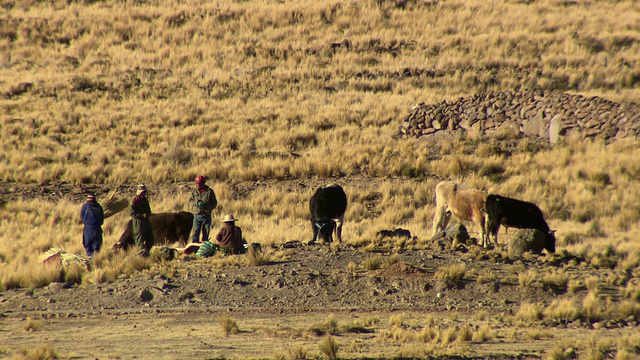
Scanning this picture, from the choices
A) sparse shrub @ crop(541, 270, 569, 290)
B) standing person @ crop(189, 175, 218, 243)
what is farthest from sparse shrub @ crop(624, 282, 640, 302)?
standing person @ crop(189, 175, 218, 243)

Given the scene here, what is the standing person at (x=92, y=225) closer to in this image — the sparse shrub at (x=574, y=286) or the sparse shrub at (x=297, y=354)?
the sparse shrub at (x=297, y=354)

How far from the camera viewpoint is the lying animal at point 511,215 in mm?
15414

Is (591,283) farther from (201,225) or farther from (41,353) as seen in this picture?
(41,353)

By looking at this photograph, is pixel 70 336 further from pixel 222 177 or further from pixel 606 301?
pixel 222 177

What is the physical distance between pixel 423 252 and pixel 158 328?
5836 millimetres

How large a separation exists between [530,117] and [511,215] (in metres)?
12.9

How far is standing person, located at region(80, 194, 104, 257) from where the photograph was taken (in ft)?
48.4

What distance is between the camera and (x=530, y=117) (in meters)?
27.5

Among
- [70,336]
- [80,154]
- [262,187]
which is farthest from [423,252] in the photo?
[80,154]

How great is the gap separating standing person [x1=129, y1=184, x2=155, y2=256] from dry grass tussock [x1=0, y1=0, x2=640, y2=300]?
18.2 inches

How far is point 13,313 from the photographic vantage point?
39.5ft

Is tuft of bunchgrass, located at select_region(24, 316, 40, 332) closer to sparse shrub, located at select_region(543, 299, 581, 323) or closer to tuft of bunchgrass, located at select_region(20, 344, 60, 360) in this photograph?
tuft of bunchgrass, located at select_region(20, 344, 60, 360)

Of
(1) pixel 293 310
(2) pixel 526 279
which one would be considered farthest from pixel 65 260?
(2) pixel 526 279

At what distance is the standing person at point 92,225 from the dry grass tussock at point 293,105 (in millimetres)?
600
